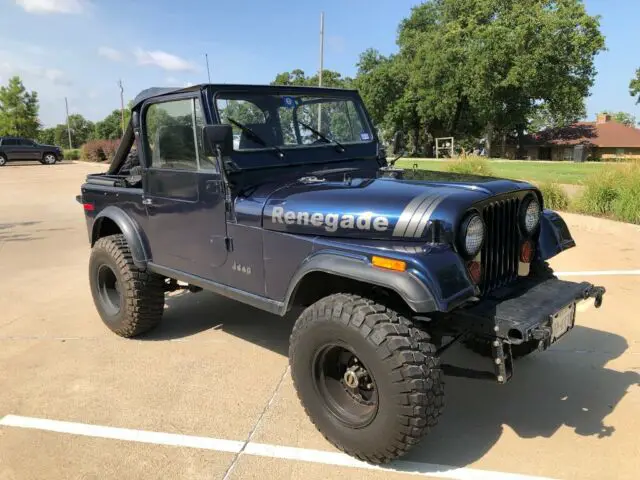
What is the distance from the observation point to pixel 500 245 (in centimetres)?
299

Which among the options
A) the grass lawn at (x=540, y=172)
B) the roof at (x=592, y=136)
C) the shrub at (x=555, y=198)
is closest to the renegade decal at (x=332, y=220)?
the grass lawn at (x=540, y=172)

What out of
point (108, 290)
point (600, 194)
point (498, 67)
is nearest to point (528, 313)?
point (108, 290)

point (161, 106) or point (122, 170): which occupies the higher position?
point (161, 106)

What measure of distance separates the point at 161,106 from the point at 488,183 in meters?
2.33

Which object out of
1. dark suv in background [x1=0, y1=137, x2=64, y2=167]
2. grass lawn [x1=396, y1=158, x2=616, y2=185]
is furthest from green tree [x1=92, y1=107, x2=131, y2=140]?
grass lawn [x1=396, y1=158, x2=616, y2=185]

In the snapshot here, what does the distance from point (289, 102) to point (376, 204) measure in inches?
55.6

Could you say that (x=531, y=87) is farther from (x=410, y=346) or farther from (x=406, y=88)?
(x=410, y=346)

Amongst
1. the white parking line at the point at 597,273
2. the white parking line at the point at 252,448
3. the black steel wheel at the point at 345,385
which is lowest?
the white parking line at the point at 252,448

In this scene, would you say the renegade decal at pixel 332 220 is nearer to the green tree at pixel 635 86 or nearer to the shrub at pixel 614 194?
the shrub at pixel 614 194

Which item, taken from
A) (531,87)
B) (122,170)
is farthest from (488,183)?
(531,87)

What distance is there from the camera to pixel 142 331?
4.36 m

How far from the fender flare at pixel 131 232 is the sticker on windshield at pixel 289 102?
5.04 feet

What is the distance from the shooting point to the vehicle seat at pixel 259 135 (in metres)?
3.44

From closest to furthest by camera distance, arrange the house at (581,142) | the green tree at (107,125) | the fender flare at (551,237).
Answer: the fender flare at (551,237) < the house at (581,142) < the green tree at (107,125)
